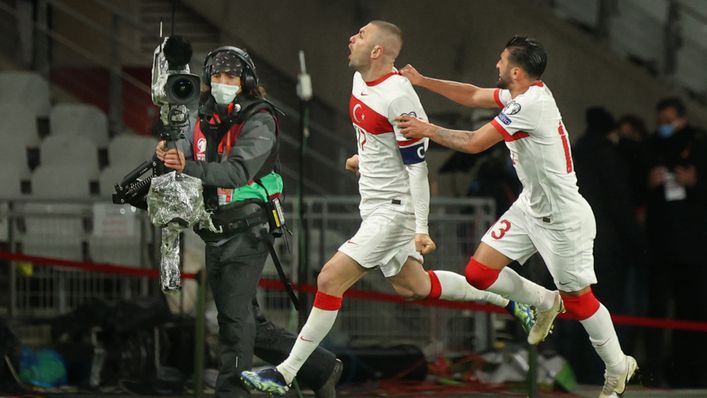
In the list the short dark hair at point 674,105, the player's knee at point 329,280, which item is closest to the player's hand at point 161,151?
the player's knee at point 329,280

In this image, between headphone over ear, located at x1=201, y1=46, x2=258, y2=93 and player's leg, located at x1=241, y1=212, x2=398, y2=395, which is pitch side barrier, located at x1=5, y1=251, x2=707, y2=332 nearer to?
player's leg, located at x1=241, y1=212, x2=398, y2=395

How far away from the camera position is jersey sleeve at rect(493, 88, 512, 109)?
273 inches

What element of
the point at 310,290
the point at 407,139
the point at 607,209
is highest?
the point at 407,139

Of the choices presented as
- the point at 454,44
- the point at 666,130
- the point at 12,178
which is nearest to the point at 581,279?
the point at 666,130

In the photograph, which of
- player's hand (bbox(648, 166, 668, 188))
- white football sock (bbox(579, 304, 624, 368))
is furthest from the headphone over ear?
player's hand (bbox(648, 166, 668, 188))

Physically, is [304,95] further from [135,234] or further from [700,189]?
[700,189]

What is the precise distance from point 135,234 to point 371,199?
10.4 ft

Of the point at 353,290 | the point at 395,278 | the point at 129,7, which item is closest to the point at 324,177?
the point at 353,290

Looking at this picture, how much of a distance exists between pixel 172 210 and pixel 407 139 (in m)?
1.13

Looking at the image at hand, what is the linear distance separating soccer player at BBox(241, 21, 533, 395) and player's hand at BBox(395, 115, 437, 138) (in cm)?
12

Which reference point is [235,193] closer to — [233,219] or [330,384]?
[233,219]

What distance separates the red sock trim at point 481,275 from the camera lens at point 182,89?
66.2 inches

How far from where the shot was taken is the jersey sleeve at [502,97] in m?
6.95

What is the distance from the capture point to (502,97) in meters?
6.97
